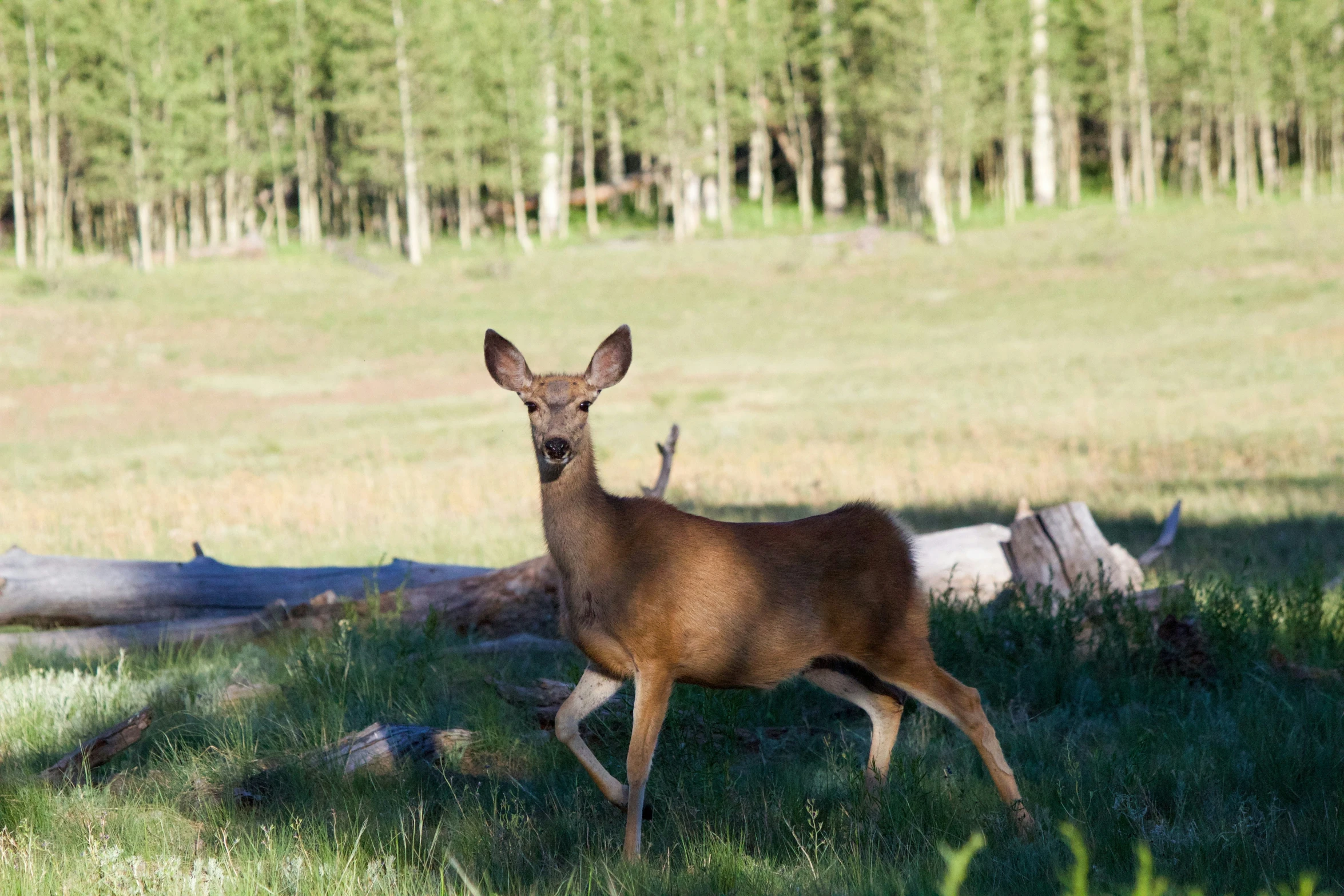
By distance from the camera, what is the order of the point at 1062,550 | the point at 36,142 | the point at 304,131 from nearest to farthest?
1. the point at 1062,550
2. the point at 36,142
3. the point at 304,131

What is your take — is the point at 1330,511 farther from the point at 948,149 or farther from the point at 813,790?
the point at 948,149

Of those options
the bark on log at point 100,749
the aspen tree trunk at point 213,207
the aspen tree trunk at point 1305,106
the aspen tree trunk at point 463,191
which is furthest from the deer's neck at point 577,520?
the aspen tree trunk at point 1305,106

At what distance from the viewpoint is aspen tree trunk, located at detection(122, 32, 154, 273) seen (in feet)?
199

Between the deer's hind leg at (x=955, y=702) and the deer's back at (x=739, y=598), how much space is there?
0.31 ft

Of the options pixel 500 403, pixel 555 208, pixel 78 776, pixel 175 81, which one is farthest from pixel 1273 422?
pixel 175 81

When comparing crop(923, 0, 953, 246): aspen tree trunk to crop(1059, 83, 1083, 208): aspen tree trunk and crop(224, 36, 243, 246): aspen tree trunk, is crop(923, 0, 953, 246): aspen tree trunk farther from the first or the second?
crop(224, 36, 243, 246): aspen tree trunk

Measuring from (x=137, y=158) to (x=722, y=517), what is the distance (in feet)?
183

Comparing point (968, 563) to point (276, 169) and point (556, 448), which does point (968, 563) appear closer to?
point (556, 448)

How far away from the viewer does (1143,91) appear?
67312 millimetres

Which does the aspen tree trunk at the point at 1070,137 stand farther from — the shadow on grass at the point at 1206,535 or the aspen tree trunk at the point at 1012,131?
the shadow on grass at the point at 1206,535

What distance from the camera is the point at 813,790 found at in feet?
18.2

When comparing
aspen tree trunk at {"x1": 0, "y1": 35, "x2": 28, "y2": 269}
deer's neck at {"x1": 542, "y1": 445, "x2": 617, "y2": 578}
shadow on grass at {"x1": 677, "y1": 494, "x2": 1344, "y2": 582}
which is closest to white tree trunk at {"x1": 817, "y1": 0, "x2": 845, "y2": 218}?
aspen tree trunk at {"x1": 0, "y1": 35, "x2": 28, "y2": 269}

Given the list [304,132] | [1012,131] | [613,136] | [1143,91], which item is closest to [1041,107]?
[1012,131]

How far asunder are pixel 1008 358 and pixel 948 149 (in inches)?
1198
